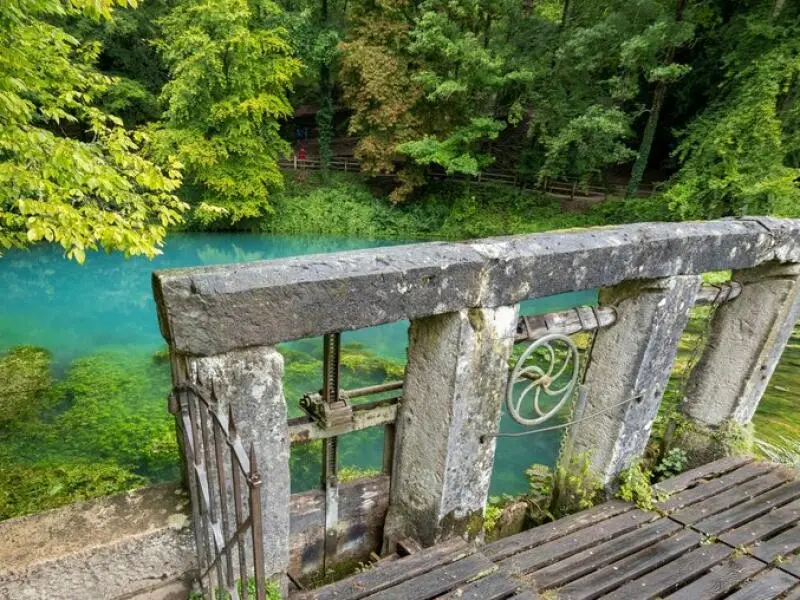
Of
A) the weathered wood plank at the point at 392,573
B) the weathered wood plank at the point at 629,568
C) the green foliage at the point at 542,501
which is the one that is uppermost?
the weathered wood plank at the point at 392,573

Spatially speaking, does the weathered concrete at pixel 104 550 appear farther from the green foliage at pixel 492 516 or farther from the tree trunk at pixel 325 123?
the tree trunk at pixel 325 123

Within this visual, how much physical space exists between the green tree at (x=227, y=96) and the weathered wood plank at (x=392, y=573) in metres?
13.5

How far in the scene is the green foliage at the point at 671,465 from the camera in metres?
5.14

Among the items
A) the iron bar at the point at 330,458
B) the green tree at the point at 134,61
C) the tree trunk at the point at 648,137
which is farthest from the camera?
the green tree at the point at 134,61

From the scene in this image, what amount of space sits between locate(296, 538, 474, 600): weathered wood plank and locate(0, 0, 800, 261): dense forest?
37.2 feet

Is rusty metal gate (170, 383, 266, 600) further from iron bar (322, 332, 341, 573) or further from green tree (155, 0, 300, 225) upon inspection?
green tree (155, 0, 300, 225)

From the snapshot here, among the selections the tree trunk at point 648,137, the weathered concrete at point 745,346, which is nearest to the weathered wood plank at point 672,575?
the weathered concrete at point 745,346

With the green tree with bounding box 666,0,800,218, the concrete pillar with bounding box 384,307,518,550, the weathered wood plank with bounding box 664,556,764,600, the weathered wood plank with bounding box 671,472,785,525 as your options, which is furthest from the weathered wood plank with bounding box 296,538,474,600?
the green tree with bounding box 666,0,800,218

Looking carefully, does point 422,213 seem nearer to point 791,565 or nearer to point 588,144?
point 588,144

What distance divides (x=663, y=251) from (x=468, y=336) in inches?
61.5

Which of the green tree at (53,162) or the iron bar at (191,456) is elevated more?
the green tree at (53,162)

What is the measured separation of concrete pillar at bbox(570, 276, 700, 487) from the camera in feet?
12.4

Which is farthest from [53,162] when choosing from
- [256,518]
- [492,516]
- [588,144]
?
[588,144]

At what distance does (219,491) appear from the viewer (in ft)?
7.08
